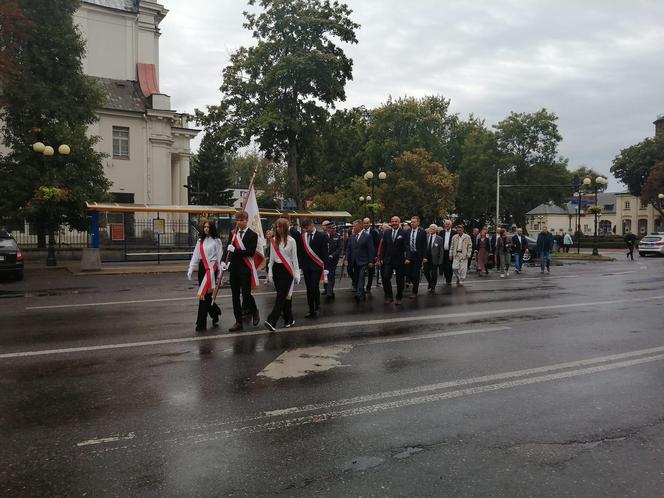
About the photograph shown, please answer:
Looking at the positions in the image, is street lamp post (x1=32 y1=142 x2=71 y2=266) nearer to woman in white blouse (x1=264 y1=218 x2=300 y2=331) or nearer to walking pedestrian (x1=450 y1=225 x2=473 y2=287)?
walking pedestrian (x1=450 y1=225 x2=473 y2=287)

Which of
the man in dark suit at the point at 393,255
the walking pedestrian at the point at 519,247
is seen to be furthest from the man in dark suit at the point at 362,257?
the walking pedestrian at the point at 519,247

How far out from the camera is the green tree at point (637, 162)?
80500 millimetres

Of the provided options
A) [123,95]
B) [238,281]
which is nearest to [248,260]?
[238,281]

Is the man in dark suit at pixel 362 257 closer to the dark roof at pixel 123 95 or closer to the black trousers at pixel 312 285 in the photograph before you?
the black trousers at pixel 312 285

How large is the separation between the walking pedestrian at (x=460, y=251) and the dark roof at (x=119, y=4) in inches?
1419

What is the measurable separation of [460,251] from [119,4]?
3781cm

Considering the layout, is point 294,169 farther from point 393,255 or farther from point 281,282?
point 281,282

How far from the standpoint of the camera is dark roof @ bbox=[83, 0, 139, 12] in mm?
42031

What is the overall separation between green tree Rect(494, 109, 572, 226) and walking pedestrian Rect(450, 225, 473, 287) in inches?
2115

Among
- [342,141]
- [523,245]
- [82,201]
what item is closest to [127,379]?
[523,245]

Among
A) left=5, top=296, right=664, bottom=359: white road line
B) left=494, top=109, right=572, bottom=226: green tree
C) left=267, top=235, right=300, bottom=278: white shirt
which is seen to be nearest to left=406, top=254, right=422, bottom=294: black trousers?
left=5, top=296, right=664, bottom=359: white road line

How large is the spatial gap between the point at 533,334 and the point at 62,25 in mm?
25033

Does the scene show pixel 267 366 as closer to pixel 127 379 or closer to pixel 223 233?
pixel 127 379

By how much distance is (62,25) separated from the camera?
2525cm
